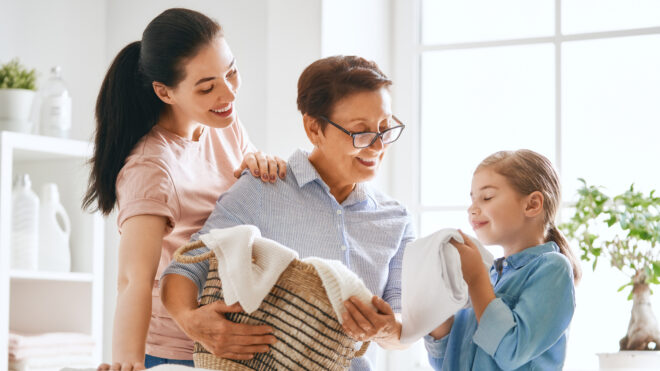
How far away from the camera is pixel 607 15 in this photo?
2.73m

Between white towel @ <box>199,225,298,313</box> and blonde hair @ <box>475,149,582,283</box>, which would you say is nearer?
white towel @ <box>199,225,298,313</box>

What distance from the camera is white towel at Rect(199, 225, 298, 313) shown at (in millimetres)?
1282

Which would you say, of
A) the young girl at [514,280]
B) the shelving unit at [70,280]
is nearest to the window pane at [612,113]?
the young girl at [514,280]

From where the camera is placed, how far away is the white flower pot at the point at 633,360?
2.16 m

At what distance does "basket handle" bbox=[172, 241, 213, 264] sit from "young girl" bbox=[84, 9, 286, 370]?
6.5 inches

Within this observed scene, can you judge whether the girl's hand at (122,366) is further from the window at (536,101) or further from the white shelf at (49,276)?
the window at (536,101)

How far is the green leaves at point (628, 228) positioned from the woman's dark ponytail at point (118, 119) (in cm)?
120

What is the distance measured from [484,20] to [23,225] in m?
1.65

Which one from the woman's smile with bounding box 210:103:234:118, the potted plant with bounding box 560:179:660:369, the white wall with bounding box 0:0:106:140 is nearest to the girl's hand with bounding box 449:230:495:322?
the woman's smile with bounding box 210:103:234:118

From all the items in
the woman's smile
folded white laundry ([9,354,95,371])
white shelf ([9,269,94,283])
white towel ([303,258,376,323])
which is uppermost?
the woman's smile

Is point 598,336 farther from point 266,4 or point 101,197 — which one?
point 101,197

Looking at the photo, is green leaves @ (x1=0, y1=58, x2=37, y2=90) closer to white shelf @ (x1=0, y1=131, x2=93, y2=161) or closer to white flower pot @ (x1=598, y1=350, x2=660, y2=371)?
white shelf @ (x1=0, y1=131, x2=93, y2=161)

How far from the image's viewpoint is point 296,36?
264 cm

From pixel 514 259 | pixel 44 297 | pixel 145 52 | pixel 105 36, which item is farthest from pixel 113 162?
pixel 105 36
